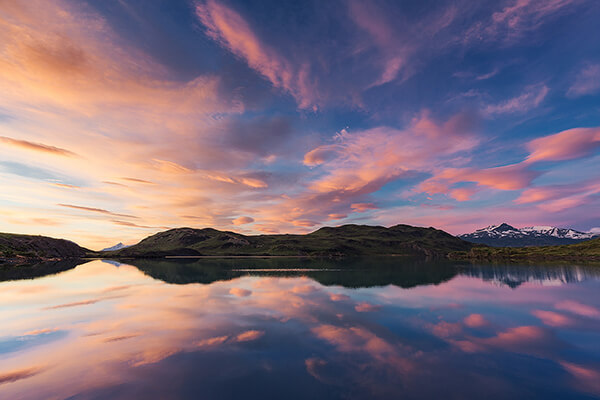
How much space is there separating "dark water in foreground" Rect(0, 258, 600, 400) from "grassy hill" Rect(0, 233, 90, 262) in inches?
5919

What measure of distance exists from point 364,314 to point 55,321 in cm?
3816

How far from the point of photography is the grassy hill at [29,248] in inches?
5566

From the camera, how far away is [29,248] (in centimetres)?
16200

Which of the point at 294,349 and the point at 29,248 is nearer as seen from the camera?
the point at 294,349

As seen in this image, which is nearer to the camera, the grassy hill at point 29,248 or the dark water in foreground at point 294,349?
the dark water in foreground at point 294,349

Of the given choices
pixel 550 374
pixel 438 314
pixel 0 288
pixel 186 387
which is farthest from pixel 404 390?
pixel 0 288

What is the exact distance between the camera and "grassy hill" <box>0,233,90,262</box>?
464 feet

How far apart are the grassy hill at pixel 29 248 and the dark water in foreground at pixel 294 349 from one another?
493 ft

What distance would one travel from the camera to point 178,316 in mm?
33312

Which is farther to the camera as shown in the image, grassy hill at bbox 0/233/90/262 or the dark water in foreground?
grassy hill at bbox 0/233/90/262

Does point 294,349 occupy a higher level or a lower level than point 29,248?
lower

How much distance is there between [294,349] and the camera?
22.4 meters

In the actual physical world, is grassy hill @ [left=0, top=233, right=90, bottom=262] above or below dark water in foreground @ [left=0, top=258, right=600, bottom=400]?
above

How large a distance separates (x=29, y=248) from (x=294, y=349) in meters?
220
